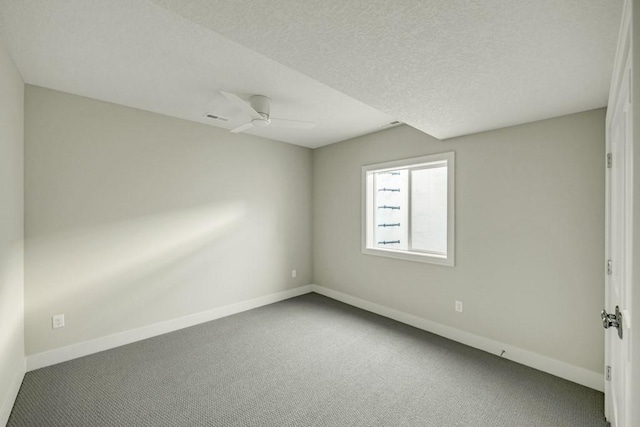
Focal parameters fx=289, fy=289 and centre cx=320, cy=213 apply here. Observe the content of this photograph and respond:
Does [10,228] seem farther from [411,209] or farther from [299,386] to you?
[411,209]

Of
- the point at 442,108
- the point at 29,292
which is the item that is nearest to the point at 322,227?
the point at 442,108

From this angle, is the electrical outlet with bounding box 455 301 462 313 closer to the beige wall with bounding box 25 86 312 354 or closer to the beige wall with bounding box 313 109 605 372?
the beige wall with bounding box 313 109 605 372

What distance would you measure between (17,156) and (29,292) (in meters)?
1.18

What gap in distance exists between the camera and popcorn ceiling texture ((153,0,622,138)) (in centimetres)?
120

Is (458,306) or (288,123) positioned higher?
(288,123)

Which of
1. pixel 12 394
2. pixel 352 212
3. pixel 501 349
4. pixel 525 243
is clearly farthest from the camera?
pixel 352 212

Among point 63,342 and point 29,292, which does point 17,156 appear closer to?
point 29,292

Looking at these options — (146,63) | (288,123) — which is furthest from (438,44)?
(146,63)

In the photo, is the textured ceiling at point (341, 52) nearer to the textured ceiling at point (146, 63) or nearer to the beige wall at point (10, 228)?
the textured ceiling at point (146, 63)

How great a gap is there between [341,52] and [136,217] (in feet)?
9.16

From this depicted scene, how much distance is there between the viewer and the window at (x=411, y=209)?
3.30 meters

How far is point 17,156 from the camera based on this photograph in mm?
2316

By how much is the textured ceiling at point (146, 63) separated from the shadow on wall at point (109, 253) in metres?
1.29

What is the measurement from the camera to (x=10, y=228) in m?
2.09
